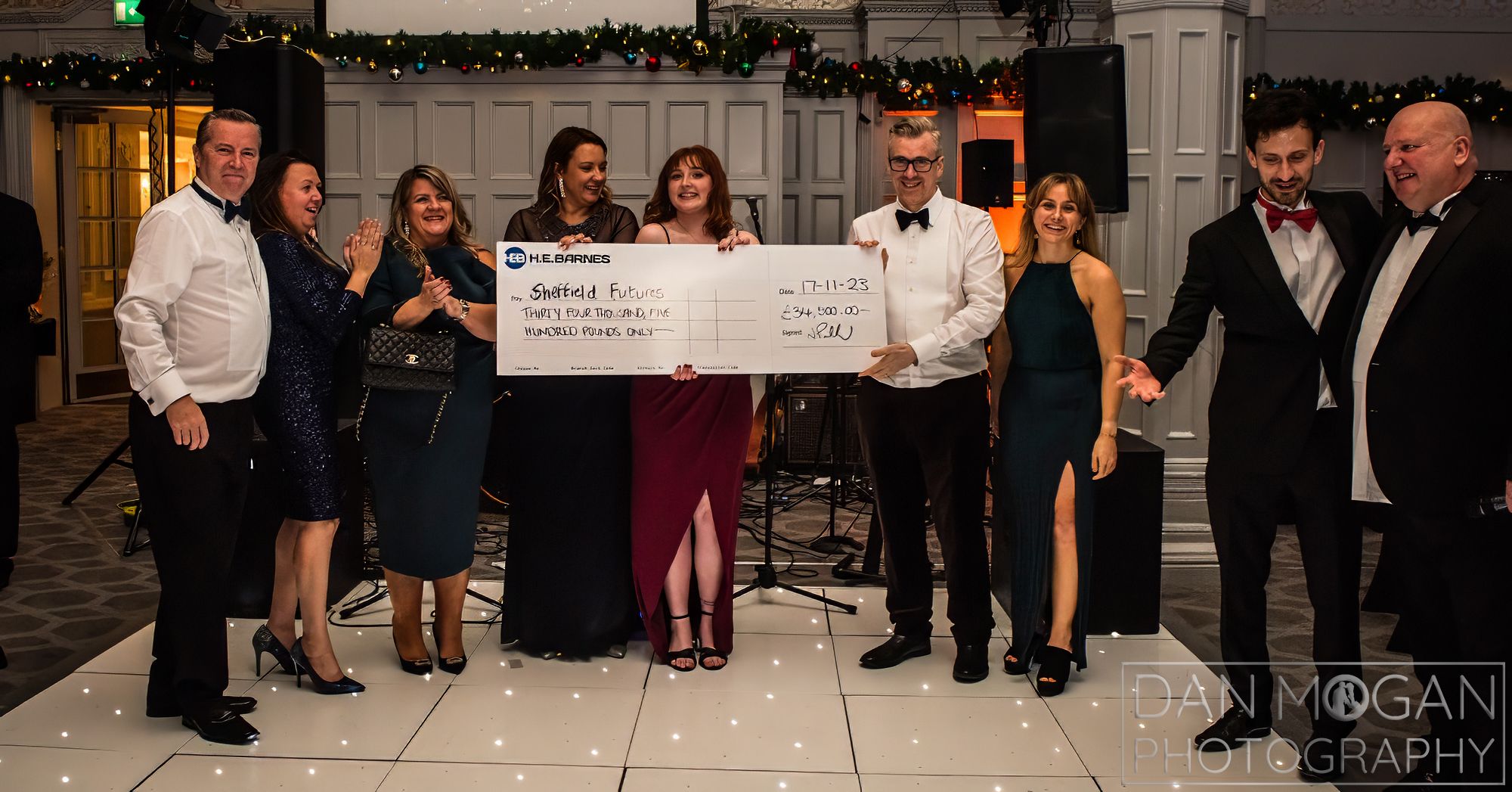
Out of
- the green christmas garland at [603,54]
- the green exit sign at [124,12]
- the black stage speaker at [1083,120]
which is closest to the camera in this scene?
the black stage speaker at [1083,120]

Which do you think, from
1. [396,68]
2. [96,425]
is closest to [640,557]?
[396,68]

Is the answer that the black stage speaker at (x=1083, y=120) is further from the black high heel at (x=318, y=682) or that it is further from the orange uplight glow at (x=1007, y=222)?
the orange uplight glow at (x=1007, y=222)

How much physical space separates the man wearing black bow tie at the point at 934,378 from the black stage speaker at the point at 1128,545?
65cm

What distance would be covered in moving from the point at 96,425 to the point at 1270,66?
10.5 metres

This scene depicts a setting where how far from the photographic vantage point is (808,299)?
373 centimetres

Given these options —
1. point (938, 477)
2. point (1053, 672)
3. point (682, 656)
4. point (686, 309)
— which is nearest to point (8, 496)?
point (682, 656)

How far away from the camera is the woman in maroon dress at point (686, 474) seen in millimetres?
3760

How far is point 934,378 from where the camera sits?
3639 millimetres

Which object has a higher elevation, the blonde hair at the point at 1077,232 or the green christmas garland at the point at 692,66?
the green christmas garland at the point at 692,66

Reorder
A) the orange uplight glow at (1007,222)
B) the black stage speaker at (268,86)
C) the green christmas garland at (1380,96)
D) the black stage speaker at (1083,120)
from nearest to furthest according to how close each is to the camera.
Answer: the black stage speaker at (268,86)
the black stage speaker at (1083,120)
the green christmas garland at (1380,96)
the orange uplight glow at (1007,222)

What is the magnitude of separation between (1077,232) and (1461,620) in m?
1.55

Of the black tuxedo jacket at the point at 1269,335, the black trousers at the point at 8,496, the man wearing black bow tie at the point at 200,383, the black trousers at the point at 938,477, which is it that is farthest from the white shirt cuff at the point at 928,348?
the black trousers at the point at 8,496

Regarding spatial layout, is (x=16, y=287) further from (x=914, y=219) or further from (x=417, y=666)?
(x=914, y=219)

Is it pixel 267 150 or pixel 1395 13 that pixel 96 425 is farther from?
pixel 1395 13
